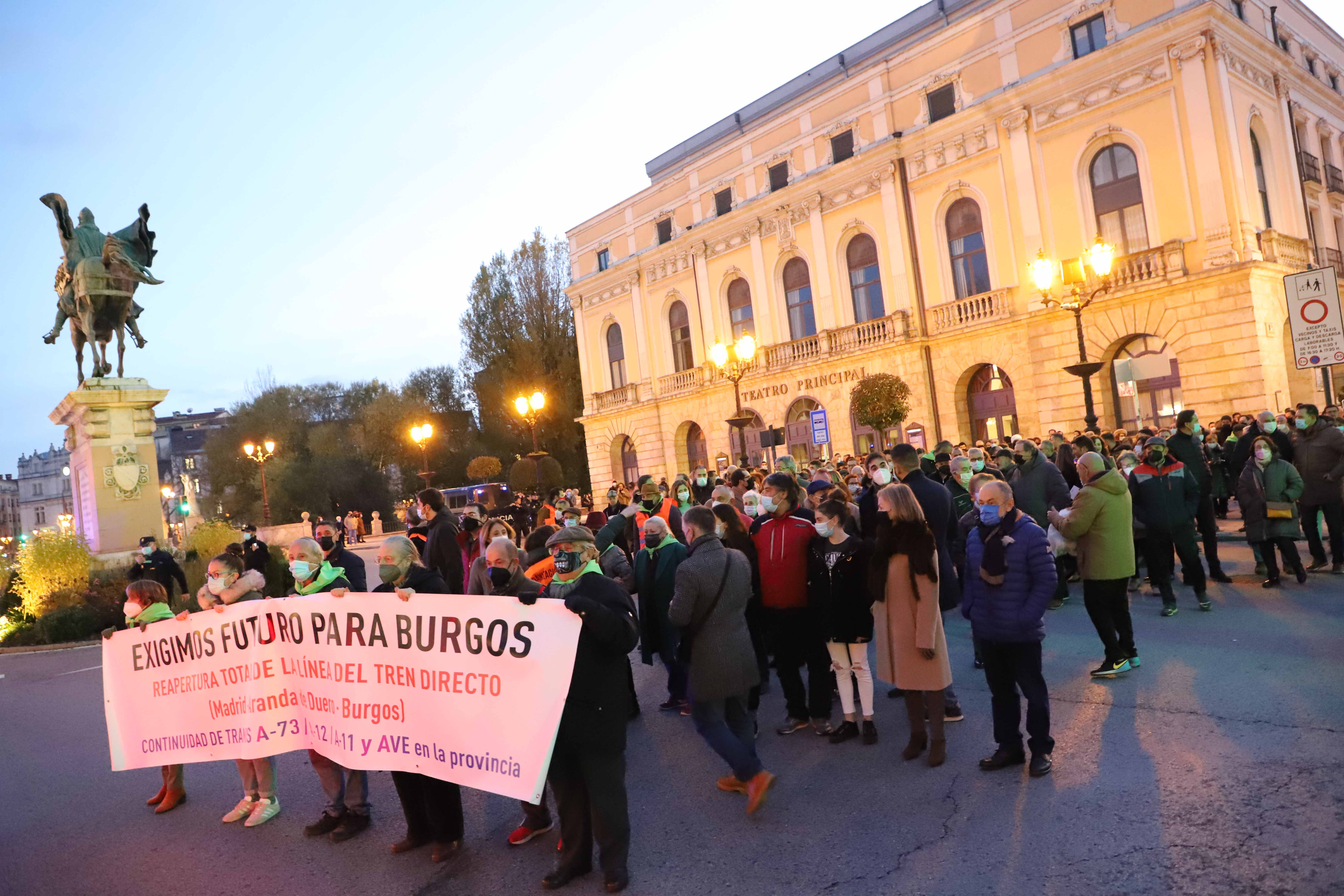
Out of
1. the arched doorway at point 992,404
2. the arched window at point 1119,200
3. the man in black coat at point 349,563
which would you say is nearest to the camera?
the man in black coat at point 349,563

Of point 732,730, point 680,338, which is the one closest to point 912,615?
point 732,730

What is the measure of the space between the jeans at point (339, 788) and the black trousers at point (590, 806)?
1651 millimetres

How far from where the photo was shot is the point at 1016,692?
18.6ft

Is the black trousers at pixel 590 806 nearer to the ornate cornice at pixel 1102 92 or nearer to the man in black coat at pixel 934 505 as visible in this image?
the man in black coat at pixel 934 505

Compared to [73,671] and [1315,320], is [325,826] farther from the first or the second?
[1315,320]

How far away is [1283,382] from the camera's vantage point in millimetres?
23109

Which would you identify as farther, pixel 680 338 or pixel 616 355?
pixel 616 355

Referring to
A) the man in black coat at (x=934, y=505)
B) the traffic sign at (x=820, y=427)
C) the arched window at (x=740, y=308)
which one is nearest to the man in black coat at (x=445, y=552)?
the man in black coat at (x=934, y=505)

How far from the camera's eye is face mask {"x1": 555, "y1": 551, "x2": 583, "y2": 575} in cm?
513

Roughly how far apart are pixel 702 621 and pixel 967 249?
1033 inches

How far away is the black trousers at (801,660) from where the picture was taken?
6.82 m

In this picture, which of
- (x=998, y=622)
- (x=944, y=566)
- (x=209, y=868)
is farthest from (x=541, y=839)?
(x=944, y=566)

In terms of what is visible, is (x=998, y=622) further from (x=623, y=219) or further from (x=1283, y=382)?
(x=623, y=219)

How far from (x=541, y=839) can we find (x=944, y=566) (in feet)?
11.8
